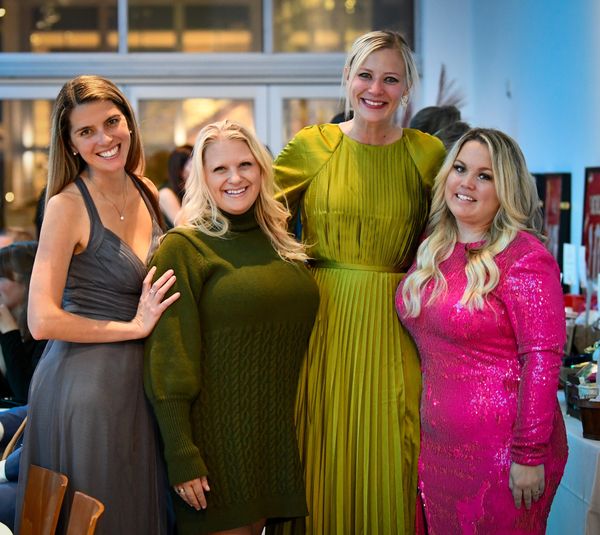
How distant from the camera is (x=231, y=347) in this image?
2512 millimetres

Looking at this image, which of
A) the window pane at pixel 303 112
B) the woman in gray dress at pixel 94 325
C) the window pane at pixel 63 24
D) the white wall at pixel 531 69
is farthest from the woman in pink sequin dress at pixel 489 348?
the window pane at pixel 63 24

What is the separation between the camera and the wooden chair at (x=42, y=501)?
215 cm

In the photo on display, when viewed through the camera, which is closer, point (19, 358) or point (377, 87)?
point (377, 87)

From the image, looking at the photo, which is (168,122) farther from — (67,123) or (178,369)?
(178,369)

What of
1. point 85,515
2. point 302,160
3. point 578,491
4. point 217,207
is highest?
point 302,160

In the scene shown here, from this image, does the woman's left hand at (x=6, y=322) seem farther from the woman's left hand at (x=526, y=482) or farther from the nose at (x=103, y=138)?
the woman's left hand at (x=526, y=482)

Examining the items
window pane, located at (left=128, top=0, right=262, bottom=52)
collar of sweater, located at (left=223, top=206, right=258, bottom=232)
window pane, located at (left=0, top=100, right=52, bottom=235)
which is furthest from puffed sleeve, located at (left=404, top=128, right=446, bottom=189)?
window pane, located at (left=0, top=100, right=52, bottom=235)

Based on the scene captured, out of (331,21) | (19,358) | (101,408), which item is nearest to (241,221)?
(101,408)

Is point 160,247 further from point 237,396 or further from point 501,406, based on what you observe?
point 501,406

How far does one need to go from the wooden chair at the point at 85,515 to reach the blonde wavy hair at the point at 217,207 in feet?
2.61

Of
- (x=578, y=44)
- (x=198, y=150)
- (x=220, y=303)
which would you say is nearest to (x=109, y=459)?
(x=220, y=303)

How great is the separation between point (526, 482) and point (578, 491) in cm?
66

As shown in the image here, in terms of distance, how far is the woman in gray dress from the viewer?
2461 millimetres

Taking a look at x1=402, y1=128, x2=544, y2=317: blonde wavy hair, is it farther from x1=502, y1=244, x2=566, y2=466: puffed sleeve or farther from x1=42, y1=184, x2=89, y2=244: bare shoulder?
x1=42, y1=184, x2=89, y2=244: bare shoulder
